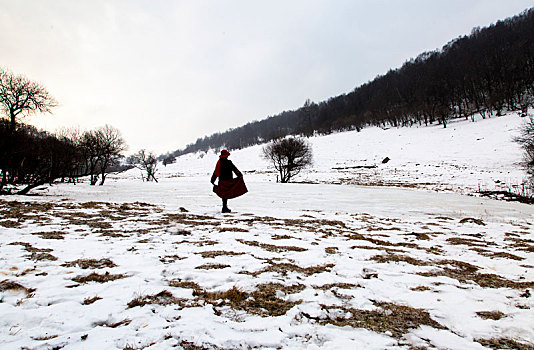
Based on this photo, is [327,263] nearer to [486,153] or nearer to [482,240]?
[482,240]

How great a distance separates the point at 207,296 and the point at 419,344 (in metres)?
2.11

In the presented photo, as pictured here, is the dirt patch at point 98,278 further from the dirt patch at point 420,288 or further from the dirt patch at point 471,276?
the dirt patch at point 471,276

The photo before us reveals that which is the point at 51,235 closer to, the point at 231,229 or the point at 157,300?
the point at 231,229

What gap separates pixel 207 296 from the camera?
8.71ft

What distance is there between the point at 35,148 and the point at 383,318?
22525 mm

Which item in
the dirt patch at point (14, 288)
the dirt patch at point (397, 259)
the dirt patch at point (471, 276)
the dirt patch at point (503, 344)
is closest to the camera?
the dirt patch at point (503, 344)

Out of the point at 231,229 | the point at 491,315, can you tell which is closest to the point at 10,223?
the point at 231,229

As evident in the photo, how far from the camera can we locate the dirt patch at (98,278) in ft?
9.56

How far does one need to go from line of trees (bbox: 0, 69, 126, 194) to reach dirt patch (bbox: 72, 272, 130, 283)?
1461 cm

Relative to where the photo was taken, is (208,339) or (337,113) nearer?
(208,339)

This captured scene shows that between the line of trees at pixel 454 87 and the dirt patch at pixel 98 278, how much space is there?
7432 cm

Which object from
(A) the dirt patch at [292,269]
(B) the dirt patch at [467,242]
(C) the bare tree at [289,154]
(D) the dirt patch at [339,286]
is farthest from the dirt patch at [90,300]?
(C) the bare tree at [289,154]

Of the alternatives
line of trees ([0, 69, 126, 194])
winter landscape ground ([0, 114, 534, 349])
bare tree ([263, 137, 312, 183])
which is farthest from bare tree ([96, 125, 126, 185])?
winter landscape ground ([0, 114, 534, 349])

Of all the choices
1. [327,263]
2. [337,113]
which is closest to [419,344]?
[327,263]
